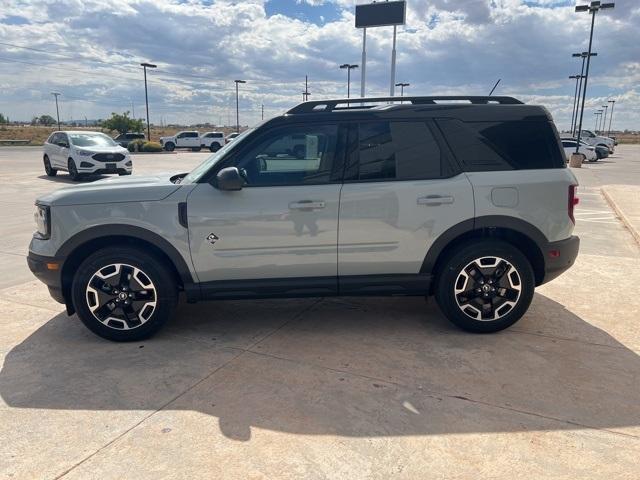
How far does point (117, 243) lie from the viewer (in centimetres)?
394

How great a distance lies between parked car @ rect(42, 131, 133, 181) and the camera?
53.5 ft

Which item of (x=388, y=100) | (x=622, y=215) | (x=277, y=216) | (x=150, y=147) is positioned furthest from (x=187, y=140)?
(x=277, y=216)

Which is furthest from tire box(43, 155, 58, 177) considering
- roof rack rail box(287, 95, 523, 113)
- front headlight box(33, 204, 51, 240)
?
roof rack rail box(287, 95, 523, 113)

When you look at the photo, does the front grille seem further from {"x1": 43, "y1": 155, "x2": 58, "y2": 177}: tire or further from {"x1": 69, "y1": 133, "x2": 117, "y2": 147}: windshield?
{"x1": 43, "y1": 155, "x2": 58, "y2": 177}: tire

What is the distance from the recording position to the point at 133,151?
39.3m

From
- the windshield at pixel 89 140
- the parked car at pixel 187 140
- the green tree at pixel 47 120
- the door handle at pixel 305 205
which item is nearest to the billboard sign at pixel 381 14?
the windshield at pixel 89 140

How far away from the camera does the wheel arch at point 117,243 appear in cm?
381

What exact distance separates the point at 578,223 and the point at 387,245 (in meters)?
6.71

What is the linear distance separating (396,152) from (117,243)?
240 centimetres

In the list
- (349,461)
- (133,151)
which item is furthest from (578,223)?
(133,151)

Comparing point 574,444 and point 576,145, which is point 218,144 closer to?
point 576,145

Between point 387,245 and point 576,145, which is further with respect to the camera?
point 576,145

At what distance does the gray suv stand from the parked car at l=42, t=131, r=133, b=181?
538 inches

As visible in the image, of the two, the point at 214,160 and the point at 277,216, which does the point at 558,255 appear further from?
the point at 214,160
